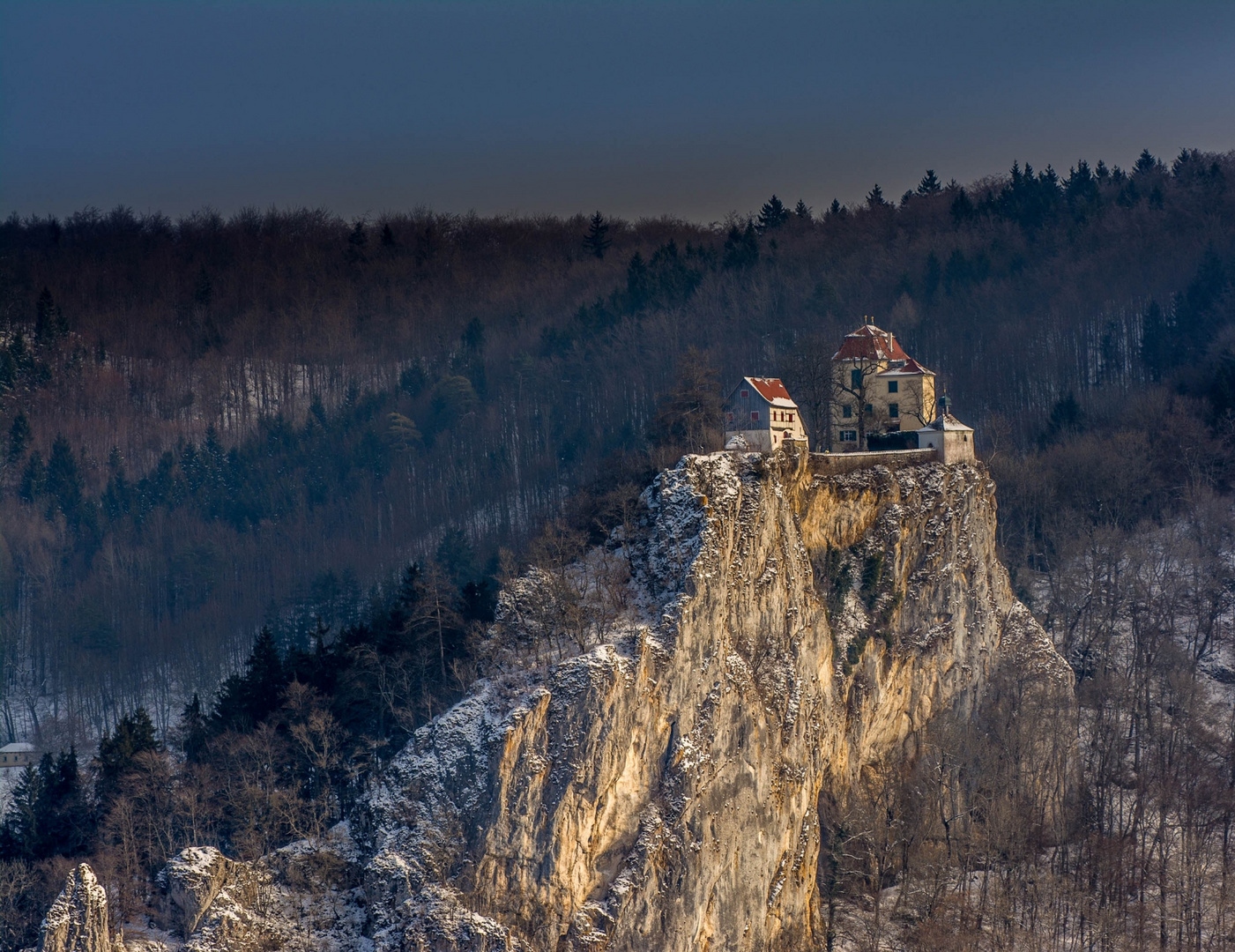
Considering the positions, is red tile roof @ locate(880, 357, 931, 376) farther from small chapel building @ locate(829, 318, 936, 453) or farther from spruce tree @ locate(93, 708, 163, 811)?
spruce tree @ locate(93, 708, 163, 811)

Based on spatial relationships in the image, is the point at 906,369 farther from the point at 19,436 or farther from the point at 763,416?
the point at 19,436

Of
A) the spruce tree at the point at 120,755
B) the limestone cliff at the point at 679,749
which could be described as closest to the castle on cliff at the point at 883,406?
the limestone cliff at the point at 679,749

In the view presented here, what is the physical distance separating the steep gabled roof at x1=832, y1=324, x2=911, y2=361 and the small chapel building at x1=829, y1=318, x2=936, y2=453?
41 millimetres

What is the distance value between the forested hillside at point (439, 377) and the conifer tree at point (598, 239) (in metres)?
0.44

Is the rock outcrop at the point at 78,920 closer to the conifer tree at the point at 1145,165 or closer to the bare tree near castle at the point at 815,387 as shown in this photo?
the bare tree near castle at the point at 815,387

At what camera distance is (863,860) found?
56062 millimetres

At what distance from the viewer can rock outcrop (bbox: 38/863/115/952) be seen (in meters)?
43.7

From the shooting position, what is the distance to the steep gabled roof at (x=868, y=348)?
210ft

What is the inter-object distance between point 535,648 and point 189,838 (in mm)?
14146

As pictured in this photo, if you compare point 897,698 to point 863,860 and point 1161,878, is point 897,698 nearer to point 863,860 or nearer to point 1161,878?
point 863,860

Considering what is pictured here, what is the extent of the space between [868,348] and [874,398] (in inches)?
92.8

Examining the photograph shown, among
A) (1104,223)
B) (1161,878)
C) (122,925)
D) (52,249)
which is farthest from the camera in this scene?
(52,249)

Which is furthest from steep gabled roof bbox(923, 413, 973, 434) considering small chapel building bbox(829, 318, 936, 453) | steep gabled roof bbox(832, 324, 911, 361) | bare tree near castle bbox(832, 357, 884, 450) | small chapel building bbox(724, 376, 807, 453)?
small chapel building bbox(724, 376, 807, 453)

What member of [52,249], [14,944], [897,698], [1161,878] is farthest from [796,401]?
[52,249]
